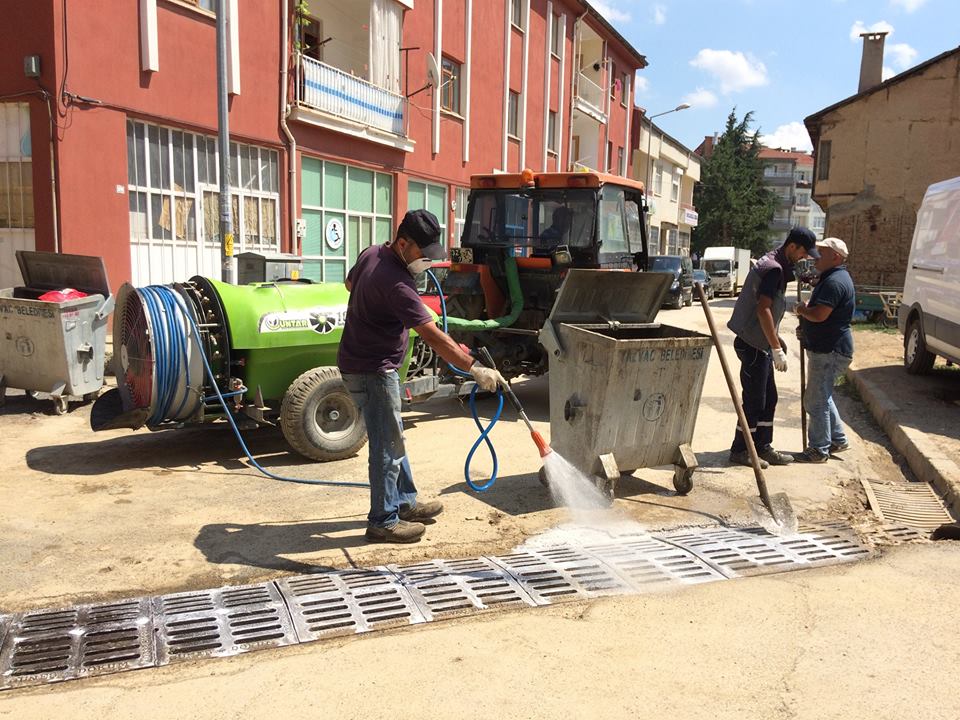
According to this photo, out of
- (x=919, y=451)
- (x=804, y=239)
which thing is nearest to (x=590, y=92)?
(x=804, y=239)

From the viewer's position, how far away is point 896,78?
936 inches

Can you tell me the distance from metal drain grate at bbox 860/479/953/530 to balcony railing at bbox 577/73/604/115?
1006 inches

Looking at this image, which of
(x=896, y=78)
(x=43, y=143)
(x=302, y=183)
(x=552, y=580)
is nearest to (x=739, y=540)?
(x=552, y=580)

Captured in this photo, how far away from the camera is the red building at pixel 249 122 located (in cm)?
1066

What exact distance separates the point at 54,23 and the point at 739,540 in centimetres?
1072

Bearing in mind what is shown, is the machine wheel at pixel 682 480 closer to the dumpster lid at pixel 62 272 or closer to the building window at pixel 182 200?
the dumpster lid at pixel 62 272

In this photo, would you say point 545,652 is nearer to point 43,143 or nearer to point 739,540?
point 739,540

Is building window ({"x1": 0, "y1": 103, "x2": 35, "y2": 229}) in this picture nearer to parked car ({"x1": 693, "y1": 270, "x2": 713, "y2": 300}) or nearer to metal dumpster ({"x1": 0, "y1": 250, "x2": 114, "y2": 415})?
metal dumpster ({"x1": 0, "y1": 250, "x2": 114, "y2": 415})

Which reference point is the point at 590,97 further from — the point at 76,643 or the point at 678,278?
the point at 76,643

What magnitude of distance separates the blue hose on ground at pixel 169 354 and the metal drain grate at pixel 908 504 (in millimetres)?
3712

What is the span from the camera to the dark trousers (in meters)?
6.36

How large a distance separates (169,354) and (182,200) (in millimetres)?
7845

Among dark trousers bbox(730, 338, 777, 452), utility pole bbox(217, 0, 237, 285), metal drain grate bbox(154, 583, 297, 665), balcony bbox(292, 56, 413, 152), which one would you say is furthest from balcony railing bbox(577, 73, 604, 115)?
metal drain grate bbox(154, 583, 297, 665)

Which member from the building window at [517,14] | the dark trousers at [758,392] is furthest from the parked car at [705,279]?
the dark trousers at [758,392]
